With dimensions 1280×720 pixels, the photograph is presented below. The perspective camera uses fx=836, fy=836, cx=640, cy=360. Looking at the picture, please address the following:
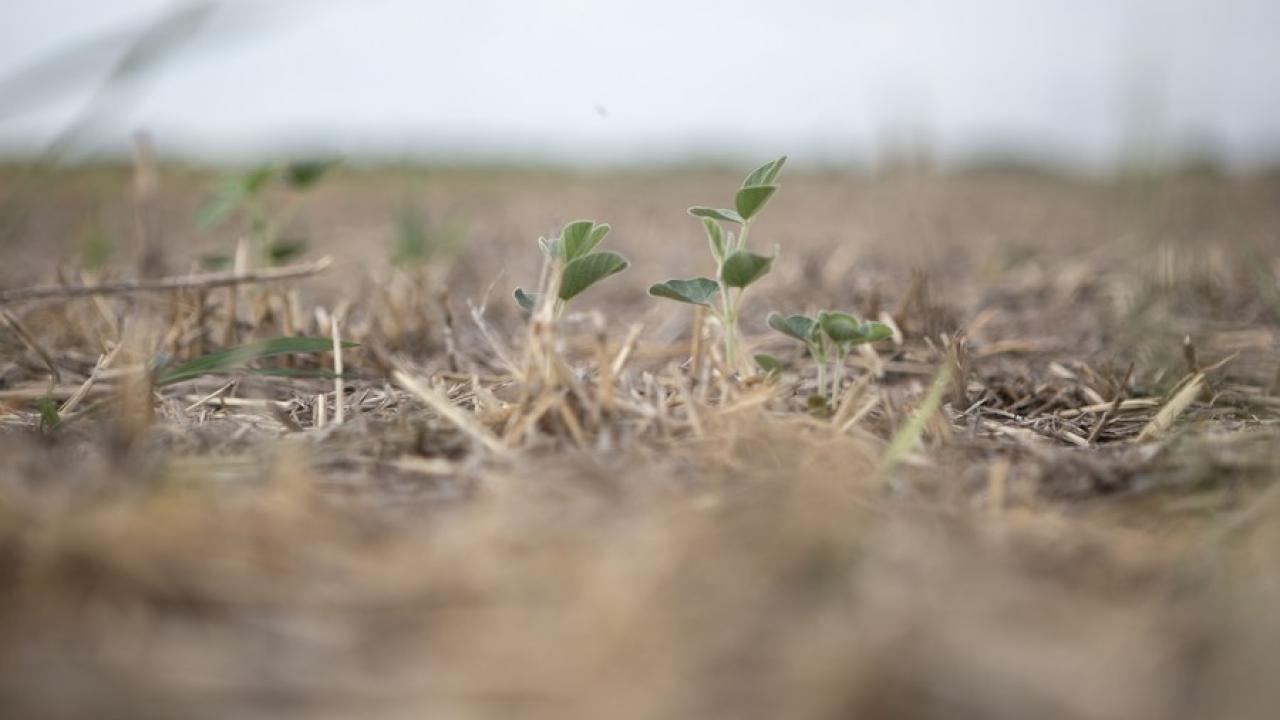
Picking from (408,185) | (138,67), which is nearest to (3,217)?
(138,67)

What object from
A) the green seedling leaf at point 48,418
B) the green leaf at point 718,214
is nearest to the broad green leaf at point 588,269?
the green leaf at point 718,214

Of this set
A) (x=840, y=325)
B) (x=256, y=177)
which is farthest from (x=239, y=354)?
(x=256, y=177)

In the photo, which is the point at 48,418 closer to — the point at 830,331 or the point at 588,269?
the point at 588,269

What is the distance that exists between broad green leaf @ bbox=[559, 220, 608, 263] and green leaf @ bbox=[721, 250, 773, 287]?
19 centimetres

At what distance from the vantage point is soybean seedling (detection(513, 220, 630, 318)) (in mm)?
1197

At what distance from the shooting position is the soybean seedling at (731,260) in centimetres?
122

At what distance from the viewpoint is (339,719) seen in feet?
1.93

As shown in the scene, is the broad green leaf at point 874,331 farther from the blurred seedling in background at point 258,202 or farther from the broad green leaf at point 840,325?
the blurred seedling in background at point 258,202

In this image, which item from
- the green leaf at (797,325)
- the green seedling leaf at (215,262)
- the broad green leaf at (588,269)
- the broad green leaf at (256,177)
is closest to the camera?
the broad green leaf at (588,269)

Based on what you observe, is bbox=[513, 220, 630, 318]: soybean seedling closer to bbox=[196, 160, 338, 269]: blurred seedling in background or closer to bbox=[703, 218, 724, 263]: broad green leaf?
bbox=[703, 218, 724, 263]: broad green leaf

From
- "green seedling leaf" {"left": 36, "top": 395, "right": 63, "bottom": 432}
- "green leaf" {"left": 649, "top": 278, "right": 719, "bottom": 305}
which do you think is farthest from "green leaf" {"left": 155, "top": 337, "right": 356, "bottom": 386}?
"green leaf" {"left": 649, "top": 278, "right": 719, "bottom": 305}

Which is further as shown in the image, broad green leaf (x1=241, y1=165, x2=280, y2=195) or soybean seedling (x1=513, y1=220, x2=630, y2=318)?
broad green leaf (x1=241, y1=165, x2=280, y2=195)

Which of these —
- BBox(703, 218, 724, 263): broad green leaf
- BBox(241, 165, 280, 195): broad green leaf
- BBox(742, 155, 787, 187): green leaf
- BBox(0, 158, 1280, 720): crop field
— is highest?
BBox(241, 165, 280, 195): broad green leaf

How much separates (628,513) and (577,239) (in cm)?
52
